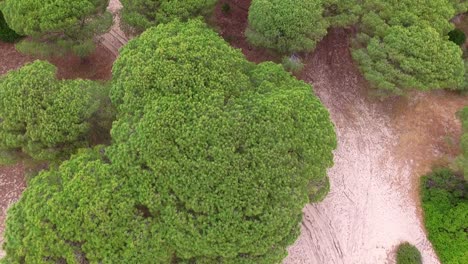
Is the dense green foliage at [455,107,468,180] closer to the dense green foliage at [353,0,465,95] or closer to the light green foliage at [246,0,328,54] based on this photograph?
the dense green foliage at [353,0,465,95]

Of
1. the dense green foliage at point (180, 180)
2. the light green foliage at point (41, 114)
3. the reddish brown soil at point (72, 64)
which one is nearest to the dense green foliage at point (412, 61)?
the dense green foliage at point (180, 180)

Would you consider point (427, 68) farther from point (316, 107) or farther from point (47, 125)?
point (47, 125)

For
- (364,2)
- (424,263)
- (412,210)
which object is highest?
(364,2)

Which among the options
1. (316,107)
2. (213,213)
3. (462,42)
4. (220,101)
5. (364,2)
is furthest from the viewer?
(462,42)

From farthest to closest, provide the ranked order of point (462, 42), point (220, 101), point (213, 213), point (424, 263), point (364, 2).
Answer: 1. point (462, 42)
2. point (364, 2)
3. point (424, 263)
4. point (220, 101)
5. point (213, 213)

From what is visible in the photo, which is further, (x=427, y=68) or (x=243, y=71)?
(x=427, y=68)

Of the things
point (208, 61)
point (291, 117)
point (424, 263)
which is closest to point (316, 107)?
point (291, 117)
